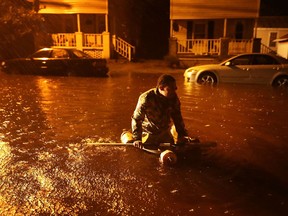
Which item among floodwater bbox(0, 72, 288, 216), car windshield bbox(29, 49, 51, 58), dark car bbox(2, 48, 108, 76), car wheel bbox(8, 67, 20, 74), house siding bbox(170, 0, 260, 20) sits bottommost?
floodwater bbox(0, 72, 288, 216)

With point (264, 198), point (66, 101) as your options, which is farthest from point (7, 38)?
point (264, 198)

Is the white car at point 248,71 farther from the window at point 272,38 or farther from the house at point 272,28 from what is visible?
the window at point 272,38

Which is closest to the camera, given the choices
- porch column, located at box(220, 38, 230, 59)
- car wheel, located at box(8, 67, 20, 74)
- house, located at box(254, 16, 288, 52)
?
car wheel, located at box(8, 67, 20, 74)

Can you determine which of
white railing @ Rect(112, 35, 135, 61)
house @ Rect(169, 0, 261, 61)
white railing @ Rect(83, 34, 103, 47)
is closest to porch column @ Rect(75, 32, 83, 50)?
white railing @ Rect(83, 34, 103, 47)

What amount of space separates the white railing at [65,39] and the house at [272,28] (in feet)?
48.0

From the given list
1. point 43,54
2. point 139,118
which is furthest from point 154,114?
point 43,54

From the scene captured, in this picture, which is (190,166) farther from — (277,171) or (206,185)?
(277,171)

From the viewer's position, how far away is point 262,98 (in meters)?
11.2

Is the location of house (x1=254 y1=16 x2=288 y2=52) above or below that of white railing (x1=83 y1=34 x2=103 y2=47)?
above

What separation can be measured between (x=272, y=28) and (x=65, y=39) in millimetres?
16476

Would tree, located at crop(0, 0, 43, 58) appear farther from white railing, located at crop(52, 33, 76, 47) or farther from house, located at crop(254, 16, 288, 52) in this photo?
house, located at crop(254, 16, 288, 52)

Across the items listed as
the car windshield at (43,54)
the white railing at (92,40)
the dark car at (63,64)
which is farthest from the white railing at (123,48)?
the car windshield at (43,54)

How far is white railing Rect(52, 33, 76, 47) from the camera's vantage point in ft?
77.3

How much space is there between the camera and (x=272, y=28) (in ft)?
88.1
